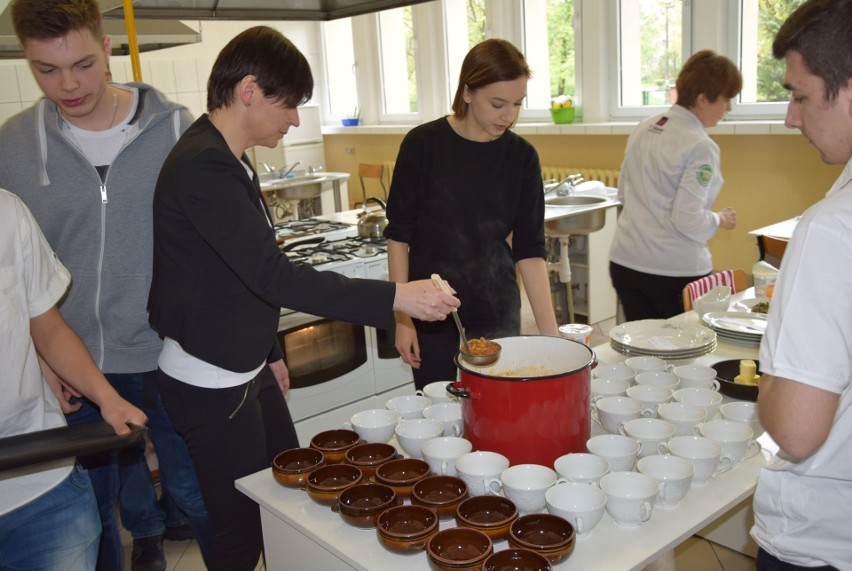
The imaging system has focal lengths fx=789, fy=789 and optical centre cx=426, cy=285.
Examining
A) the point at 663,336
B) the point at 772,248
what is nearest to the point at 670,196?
the point at 772,248

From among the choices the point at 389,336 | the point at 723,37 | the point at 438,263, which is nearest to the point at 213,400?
the point at 438,263

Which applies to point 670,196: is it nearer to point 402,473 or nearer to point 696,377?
point 696,377

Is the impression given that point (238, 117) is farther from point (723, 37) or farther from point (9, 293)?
point (723, 37)

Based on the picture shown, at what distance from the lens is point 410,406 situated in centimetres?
172

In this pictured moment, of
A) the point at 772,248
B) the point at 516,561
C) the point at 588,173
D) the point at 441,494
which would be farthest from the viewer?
the point at 588,173

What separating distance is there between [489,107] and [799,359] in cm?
123

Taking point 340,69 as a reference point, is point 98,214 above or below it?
below

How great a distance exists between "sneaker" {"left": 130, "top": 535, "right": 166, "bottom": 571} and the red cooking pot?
1.48m

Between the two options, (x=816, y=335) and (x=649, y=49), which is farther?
(x=649, y=49)

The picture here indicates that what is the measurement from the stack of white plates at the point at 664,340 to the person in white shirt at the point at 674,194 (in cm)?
72

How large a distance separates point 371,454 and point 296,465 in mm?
145

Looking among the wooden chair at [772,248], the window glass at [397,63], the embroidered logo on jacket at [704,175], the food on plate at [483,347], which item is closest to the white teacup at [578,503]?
the food on plate at [483,347]

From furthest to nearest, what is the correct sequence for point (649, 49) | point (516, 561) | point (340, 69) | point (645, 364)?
point (340, 69), point (649, 49), point (645, 364), point (516, 561)

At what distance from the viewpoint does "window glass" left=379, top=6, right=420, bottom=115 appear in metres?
7.60
